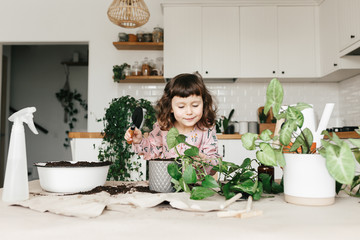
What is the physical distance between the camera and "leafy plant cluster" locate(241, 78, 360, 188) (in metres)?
0.63

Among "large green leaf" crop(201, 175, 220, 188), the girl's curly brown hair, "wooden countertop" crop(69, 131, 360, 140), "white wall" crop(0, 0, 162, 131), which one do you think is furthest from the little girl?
"white wall" crop(0, 0, 162, 131)

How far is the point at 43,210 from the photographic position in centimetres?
66

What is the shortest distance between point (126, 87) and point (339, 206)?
3258mm

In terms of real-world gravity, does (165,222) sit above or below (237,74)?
below

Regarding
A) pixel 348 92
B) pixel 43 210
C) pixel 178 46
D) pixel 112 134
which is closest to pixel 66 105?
pixel 178 46

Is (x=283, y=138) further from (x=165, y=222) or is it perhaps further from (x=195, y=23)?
(x=195, y=23)

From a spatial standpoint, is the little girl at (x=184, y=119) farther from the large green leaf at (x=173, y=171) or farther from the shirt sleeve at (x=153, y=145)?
the large green leaf at (x=173, y=171)

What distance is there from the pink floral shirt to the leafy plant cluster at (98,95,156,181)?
73 centimetres

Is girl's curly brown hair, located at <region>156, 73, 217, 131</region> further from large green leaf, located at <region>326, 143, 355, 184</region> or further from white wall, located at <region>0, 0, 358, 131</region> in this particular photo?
white wall, located at <region>0, 0, 358, 131</region>

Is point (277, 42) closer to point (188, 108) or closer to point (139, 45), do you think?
point (139, 45)

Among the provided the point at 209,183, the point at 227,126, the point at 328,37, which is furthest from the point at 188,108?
the point at 328,37

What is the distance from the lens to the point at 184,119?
54.9 inches

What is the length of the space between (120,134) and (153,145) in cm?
89

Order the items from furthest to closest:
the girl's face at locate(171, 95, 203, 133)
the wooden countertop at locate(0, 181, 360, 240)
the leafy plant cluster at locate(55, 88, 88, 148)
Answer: the leafy plant cluster at locate(55, 88, 88, 148), the girl's face at locate(171, 95, 203, 133), the wooden countertop at locate(0, 181, 360, 240)
